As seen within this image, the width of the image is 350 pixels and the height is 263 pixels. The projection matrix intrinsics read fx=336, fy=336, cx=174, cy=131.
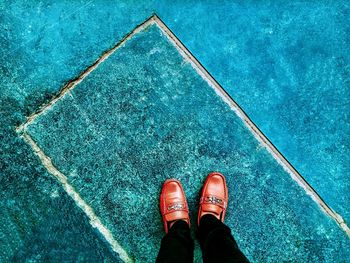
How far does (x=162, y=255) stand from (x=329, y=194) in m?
1.15

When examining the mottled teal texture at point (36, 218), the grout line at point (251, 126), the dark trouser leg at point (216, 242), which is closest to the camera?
the dark trouser leg at point (216, 242)

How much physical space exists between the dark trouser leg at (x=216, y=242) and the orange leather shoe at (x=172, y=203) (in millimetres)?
135

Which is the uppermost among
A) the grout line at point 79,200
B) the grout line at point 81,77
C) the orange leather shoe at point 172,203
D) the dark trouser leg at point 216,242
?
the grout line at point 81,77

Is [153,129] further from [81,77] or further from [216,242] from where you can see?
[216,242]

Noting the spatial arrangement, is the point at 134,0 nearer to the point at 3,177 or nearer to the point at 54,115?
the point at 54,115

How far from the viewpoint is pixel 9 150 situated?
82.6 inches

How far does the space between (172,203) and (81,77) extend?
3.26 ft

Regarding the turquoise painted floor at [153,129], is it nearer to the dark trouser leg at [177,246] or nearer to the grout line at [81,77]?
the grout line at [81,77]

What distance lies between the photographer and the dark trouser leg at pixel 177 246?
178cm

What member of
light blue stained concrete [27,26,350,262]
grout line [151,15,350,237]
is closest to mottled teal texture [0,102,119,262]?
light blue stained concrete [27,26,350,262]

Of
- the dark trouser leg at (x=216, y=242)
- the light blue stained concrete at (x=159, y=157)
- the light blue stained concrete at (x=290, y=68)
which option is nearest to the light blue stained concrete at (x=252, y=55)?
the light blue stained concrete at (x=290, y=68)

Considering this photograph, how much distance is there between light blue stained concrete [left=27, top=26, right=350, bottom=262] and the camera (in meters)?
2.11

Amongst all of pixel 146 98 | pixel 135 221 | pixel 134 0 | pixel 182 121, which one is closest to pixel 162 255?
pixel 135 221

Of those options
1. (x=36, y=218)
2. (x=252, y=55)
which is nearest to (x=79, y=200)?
(x=36, y=218)
